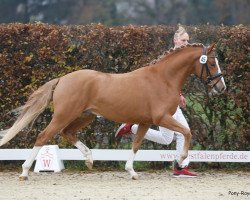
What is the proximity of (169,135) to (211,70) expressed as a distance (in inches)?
44.9

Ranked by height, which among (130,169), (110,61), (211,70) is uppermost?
(110,61)

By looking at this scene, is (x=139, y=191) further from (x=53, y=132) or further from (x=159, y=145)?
(x=159, y=145)

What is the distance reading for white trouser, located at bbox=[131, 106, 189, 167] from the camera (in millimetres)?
10871

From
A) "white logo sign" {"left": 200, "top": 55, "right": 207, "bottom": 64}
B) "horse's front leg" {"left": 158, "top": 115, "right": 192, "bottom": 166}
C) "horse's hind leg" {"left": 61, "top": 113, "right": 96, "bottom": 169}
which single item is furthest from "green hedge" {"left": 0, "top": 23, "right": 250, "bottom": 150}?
"horse's front leg" {"left": 158, "top": 115, "right": 192, "bottom": 166}

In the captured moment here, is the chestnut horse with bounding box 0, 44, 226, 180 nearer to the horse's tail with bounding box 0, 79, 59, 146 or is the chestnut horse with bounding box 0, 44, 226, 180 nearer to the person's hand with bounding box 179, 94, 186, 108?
the horse's tail with bounding box 0, 79, 59, 146

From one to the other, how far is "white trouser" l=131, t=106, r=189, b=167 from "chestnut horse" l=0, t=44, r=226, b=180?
0.43 meters

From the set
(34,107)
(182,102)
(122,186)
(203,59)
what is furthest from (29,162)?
(203,59)

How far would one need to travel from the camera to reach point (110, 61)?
11.7 metres

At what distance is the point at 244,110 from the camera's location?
11570mm

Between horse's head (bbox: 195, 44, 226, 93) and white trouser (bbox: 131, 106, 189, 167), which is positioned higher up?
horse's head (bbox: 195, 44, 226, 93)

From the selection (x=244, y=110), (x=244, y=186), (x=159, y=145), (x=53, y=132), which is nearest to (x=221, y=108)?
(x=244, y=110)

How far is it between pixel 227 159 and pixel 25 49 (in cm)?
345

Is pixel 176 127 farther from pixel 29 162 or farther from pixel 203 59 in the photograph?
pixel 29 162

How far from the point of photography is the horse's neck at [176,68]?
34.3 feet
